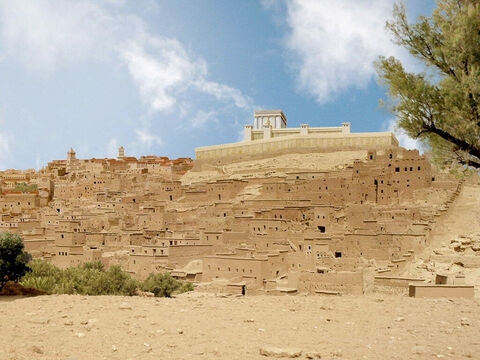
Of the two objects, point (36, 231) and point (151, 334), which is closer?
point (151, 334)

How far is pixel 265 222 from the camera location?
28500 millimetres

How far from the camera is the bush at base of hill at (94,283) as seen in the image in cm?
1791

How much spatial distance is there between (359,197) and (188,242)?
11385mm

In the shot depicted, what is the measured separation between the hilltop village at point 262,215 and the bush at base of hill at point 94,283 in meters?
1.53

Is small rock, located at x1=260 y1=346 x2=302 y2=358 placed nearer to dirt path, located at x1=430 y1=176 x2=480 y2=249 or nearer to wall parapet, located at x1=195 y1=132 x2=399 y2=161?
dirt path, located at x1=430 y1=176 x2=480 y2=249

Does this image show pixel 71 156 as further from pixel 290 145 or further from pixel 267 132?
pixel 290 145

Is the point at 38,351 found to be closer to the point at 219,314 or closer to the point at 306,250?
the point at 219,314

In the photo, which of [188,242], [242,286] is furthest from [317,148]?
[242,286]

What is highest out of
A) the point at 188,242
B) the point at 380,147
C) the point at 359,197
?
the point at 380,147

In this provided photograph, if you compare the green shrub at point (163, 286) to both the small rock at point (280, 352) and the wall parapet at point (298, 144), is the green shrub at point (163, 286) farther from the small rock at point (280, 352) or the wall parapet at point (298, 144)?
the wall parapet at point (298, 144)

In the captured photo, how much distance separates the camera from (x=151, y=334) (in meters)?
7.29

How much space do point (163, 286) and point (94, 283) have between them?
3741 millimetres

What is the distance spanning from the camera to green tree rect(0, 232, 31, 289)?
15.6 m

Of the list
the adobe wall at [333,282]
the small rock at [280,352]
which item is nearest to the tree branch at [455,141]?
the small rock at [280,352]
